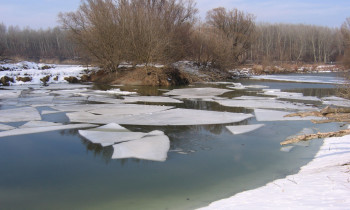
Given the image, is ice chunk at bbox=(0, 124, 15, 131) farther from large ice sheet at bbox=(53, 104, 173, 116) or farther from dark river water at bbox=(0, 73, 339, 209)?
large ice sheet at bbox=(53, 104, 173, 116)

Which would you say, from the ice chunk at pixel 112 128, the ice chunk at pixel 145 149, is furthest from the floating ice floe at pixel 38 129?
the ice chunk at pixel 145 149

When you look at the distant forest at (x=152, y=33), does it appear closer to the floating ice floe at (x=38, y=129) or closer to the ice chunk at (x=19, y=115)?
the ice chunk at (x=19, y=115)

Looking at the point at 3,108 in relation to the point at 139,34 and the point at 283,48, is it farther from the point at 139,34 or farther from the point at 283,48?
the point at 283,48

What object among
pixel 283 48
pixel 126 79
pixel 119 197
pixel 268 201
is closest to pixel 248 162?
pixel 268 201

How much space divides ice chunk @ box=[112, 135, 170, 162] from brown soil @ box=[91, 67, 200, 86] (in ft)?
49.7

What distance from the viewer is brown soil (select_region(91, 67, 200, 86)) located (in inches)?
882

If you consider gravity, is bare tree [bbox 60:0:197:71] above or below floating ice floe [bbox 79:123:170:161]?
above

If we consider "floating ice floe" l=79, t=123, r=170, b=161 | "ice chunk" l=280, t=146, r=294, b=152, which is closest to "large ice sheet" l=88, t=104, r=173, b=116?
"floating ice floe" l=79, t=123, r=170, b=161

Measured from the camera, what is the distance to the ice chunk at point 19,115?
9.41m

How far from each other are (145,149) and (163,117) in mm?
3262

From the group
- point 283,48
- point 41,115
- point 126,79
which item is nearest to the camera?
point 41,115

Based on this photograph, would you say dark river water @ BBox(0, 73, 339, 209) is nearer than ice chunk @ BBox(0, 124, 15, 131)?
Yes

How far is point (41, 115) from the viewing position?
10125 millimetres

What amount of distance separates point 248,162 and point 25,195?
3.79 m
